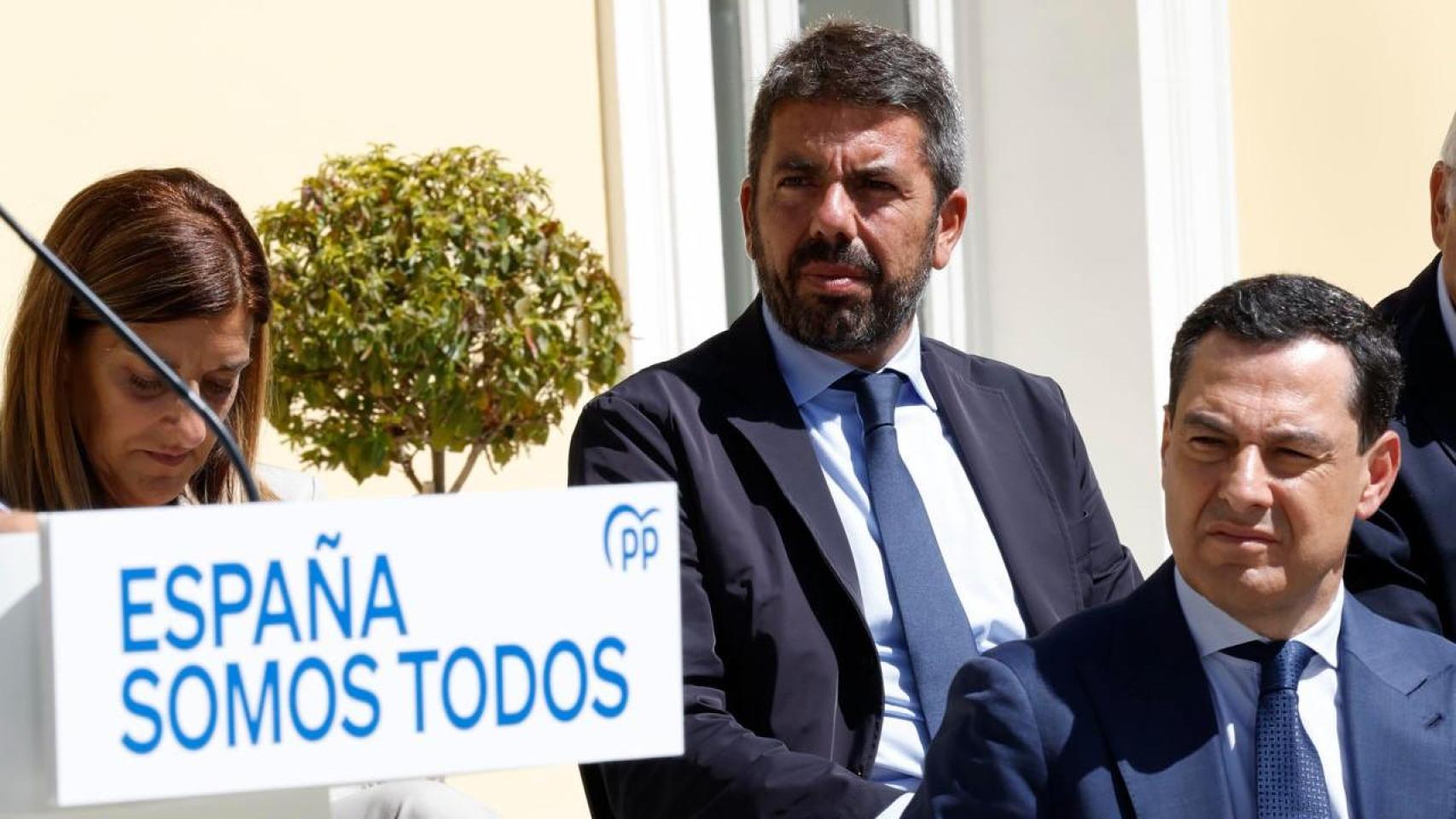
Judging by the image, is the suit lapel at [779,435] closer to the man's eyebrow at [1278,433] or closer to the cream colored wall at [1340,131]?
the man's eyebrow at [1278,433]

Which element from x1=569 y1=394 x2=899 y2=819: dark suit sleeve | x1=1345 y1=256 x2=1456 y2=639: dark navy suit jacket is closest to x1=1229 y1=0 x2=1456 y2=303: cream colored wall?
x1=1345 y1=256 x2=1456 y2=639: dark navy suit jacket

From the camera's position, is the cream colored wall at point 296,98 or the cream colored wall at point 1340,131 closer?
the cream colored wall at point 296,98

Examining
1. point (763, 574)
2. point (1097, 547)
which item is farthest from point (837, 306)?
point (1097, 547)

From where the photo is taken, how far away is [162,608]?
4.80ft

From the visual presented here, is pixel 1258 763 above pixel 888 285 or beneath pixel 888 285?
beneath

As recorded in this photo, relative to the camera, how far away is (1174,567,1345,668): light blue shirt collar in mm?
2201

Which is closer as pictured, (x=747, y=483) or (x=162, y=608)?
(x=162, y=608)

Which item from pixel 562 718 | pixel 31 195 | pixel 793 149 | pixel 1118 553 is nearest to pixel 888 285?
pixel 793 149

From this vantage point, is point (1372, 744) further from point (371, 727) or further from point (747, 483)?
point (371, 727)

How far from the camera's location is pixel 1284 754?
2129mm

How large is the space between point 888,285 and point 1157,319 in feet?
10.0

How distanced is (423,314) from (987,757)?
5.61 ft

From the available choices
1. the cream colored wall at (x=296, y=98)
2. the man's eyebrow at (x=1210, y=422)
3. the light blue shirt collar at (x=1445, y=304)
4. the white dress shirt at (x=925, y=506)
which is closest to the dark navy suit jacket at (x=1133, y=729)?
the man's eyebrow at (x=1210, y=422)

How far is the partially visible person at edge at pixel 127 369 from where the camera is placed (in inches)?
97.3
